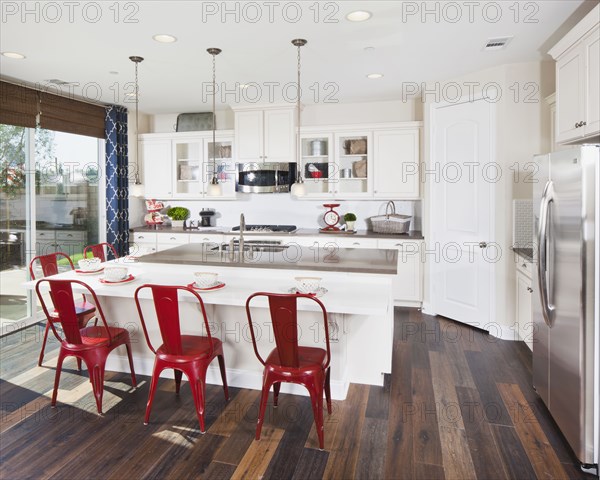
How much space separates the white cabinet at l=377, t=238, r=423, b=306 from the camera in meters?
5.04

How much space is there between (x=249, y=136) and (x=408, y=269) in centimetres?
256

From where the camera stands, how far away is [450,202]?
4621 millimetres

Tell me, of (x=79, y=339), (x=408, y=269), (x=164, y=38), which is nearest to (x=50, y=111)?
(x=164, y=38)

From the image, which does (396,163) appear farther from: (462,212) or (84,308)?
(84,308)

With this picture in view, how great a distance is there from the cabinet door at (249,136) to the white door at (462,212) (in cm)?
211

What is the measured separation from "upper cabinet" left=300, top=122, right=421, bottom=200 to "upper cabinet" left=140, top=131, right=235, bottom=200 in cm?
109

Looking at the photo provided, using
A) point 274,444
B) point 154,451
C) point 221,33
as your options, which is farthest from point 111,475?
point 221,33

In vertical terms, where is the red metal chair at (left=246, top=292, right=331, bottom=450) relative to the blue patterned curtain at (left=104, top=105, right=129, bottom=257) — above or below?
below

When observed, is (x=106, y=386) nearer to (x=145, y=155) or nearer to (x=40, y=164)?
(x=40, y=164)

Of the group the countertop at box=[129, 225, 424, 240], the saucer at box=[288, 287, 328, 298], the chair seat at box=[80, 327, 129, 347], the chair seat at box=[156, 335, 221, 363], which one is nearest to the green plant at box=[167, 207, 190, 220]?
the countertop at box=[129, 225, 424, 240]

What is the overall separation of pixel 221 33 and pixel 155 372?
2402 millimetres

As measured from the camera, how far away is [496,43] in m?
3.47

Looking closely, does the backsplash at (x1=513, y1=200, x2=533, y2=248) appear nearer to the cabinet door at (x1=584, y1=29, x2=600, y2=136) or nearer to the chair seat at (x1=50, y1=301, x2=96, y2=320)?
the cabinet door at (x1=584, y1=29, x2=600, y2=136)

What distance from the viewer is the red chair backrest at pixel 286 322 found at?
2238 mm
